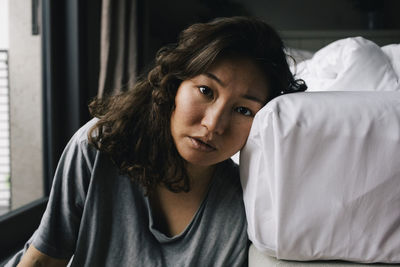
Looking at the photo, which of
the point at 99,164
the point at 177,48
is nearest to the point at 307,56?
the point at 177,48

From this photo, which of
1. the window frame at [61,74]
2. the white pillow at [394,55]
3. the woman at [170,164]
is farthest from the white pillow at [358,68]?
the window frame at [61,74]

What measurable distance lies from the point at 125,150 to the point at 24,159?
3.58 ft

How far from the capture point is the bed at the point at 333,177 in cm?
52

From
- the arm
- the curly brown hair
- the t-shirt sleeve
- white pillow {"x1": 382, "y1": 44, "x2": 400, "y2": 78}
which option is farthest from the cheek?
white pillow {"x1": 382, "y1": 44, "x2": 400, "y2": 78}

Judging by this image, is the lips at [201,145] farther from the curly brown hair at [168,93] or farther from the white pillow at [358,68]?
the white pillow at [358,68]

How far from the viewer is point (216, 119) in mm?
659

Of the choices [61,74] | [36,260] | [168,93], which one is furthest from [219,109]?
[61,74]

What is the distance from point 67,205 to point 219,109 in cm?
38

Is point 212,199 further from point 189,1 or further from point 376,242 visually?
point 189,1

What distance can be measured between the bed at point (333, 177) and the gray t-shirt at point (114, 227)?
0.23 m

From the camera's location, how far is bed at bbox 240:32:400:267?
1.70ft

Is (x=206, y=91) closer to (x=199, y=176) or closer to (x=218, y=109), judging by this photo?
(x=218, y=109)

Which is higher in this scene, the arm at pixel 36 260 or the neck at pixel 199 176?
the neck at pixel 199 176

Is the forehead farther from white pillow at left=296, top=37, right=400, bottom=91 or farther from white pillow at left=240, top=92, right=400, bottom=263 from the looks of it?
white pillow at left=296, top=37, right=400, bottom=91
